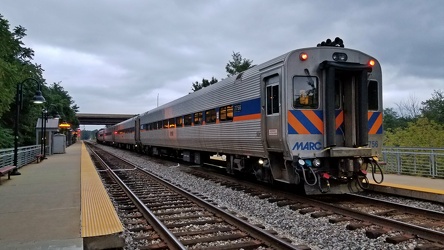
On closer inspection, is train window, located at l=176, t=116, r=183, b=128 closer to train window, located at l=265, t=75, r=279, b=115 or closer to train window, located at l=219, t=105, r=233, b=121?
train window, located at l=219, t=105, r=233, b=121

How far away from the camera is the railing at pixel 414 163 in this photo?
1220 cm

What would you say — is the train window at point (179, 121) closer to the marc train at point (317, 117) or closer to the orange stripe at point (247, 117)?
the orange stripe at point (247, 117)

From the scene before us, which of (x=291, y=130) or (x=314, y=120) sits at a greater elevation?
(x=314, y=120)

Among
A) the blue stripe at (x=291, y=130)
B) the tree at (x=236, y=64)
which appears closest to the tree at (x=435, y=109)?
the tree at (x=236, y=64)

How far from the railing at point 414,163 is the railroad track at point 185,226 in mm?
7589

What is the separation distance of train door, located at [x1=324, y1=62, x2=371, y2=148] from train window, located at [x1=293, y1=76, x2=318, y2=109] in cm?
29

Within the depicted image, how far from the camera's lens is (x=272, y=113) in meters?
9.53

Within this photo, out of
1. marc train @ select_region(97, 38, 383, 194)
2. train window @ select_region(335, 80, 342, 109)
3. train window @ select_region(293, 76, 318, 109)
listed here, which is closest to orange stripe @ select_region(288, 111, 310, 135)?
marc train @ select_region(97, 38, 383, 194)

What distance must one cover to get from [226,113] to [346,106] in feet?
14.4

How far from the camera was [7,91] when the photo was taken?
47.5 ft

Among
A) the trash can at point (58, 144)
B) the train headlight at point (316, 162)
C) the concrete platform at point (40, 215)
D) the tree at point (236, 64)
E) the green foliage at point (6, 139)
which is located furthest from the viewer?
the tree at point (236, 64)

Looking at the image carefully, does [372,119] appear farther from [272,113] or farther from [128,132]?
[128,132]

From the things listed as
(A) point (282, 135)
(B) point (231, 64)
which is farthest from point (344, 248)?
(B) point (231, 64)

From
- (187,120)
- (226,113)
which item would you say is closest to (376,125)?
(226,113)
